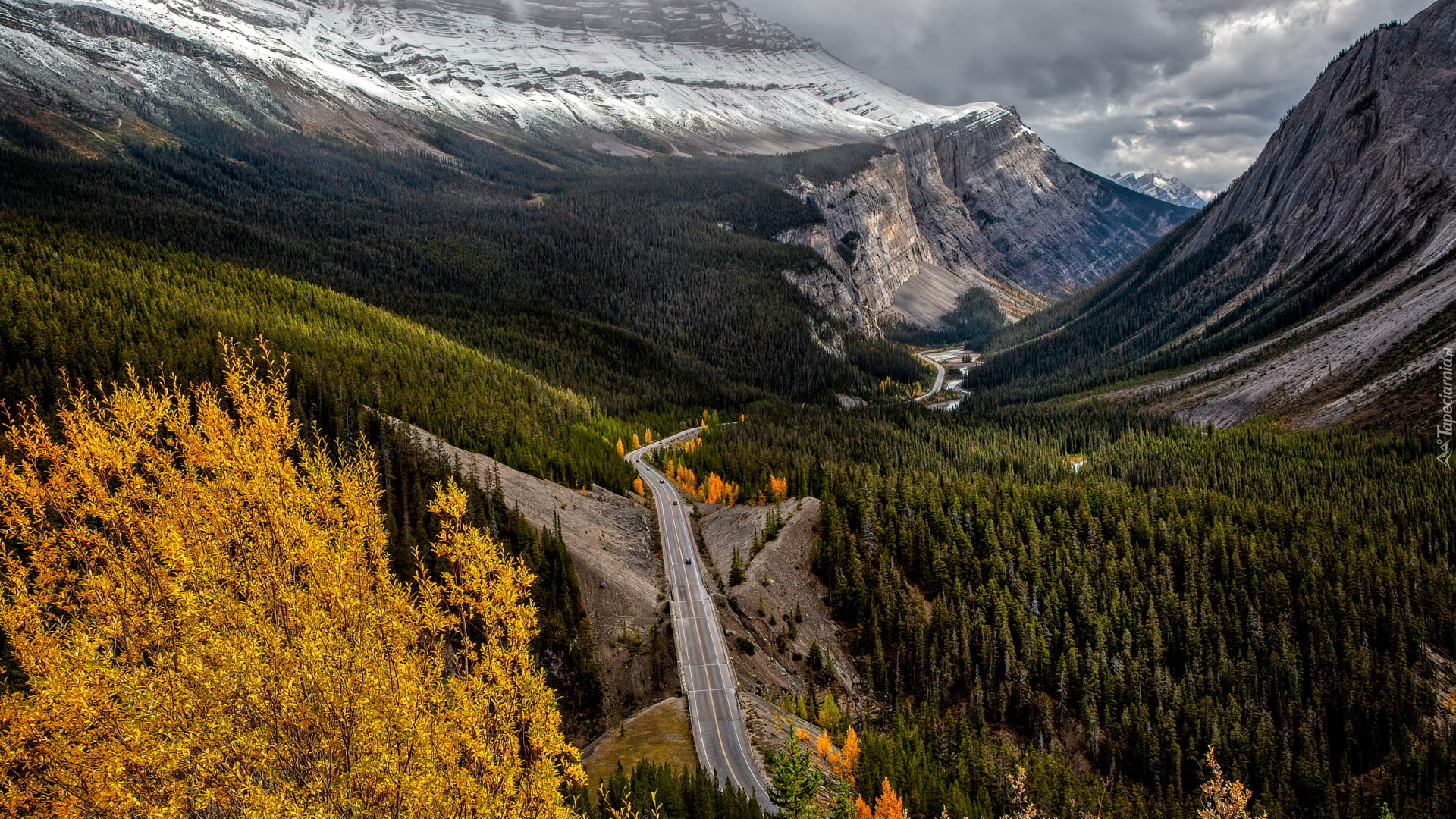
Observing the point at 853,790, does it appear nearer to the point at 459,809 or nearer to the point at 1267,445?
the point at 459,809

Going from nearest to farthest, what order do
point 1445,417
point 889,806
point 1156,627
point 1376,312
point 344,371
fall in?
point 889,806 → point 1156,627 → point 344,371 → point 1445,417 → point 1376,312

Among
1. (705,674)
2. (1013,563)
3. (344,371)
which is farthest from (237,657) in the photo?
(344,371)

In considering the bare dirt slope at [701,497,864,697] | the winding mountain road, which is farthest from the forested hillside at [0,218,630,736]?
the bare dirt slope at [701,497,864,697]

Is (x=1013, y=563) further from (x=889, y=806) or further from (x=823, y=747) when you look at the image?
(x=889, y=806)

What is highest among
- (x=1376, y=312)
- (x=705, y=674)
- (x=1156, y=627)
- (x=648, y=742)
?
(x=1376, y=312)

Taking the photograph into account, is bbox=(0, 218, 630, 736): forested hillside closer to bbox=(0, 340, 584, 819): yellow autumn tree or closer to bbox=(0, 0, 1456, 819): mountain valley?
bbox=(0, 0, 1456, 819): mountain valley

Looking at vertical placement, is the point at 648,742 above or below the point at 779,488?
below
